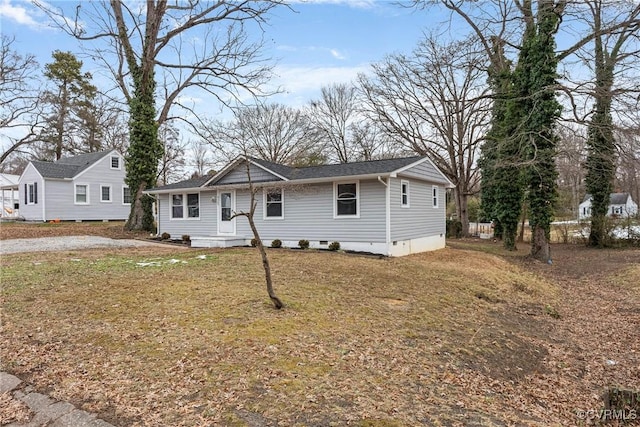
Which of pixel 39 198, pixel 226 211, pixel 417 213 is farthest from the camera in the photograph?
pixel 39 198

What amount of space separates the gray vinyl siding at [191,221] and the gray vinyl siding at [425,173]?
8527mm

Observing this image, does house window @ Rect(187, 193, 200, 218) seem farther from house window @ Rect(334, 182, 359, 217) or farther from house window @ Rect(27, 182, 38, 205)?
house window @ Rect(27, 182, 38, 205)

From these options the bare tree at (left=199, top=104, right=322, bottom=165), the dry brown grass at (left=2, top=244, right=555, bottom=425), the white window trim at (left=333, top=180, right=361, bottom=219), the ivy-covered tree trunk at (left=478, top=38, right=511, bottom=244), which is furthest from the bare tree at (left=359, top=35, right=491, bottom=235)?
the dry brown grass at (left=2, top=244, right=555, bottom=425)

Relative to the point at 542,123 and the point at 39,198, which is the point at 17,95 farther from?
the point at 542,123

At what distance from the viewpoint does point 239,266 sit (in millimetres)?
9992

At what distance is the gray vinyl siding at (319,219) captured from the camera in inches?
514

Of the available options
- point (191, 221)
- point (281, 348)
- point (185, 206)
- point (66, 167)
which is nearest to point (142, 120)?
point (185, 206)

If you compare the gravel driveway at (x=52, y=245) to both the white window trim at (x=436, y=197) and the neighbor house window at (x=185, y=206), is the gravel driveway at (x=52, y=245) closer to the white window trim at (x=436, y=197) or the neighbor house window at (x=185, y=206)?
the neighbor house window at (x=185, y=206)

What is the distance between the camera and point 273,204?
606 inches

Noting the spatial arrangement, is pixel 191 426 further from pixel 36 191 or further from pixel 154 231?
pixel 36 191

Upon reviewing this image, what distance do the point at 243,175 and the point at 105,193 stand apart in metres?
17.0

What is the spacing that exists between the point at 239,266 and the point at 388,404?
698 centimetres

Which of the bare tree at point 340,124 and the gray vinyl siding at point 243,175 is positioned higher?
the bare tree at point 340,124

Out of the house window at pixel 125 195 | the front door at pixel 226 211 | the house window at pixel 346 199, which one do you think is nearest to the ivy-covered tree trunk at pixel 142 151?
the front door at pixel 226 211
